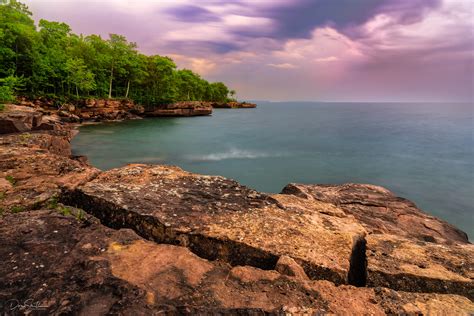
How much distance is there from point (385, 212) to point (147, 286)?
32.6 ft

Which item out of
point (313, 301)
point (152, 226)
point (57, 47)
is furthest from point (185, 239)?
→ point (57, 47)

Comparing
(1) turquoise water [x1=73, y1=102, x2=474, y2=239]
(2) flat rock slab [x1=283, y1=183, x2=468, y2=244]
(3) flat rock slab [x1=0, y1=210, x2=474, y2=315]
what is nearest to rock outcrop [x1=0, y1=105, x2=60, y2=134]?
(1) turquoise water [x1=73, y1=102, x2=474, y2=239]

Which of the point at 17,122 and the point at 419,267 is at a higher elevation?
the point at 17,122

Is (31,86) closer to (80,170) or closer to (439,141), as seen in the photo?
(80,170)

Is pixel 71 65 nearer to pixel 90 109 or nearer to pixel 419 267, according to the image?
pixel 90 109

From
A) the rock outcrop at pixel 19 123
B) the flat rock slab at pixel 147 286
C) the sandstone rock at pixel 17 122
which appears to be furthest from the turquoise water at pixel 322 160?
the flat rock slab at pixel 147 286

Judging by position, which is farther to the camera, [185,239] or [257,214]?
[257,214]

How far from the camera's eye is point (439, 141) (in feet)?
126

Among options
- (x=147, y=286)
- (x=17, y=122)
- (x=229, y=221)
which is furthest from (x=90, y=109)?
(x=147, y=286)

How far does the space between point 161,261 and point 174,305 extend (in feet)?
3.02

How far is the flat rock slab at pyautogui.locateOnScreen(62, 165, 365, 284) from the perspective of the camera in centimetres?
411

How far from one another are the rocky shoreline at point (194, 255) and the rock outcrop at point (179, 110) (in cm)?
6317

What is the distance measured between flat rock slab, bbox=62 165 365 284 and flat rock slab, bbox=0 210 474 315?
0.51 m

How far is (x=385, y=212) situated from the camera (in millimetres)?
10133
